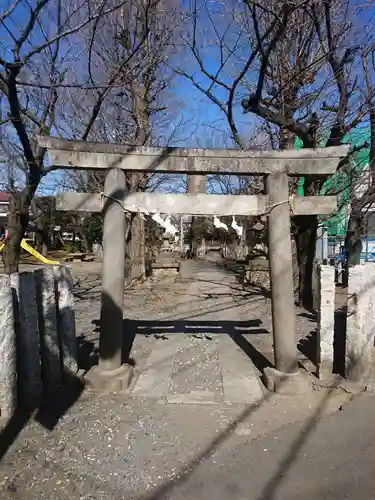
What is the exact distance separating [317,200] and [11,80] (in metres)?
4.72

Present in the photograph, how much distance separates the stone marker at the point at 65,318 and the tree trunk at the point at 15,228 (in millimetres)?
3369

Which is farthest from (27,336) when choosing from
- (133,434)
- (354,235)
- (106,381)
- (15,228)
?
(354,235)

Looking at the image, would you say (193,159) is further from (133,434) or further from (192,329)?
(192,329)

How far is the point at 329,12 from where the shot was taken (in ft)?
25.5

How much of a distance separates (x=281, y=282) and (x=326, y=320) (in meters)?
0.83

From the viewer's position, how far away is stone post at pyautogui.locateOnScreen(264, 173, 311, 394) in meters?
5.33

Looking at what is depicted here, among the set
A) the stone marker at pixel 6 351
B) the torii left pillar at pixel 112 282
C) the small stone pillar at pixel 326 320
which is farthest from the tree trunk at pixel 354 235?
the stone marker at pixel 6 351

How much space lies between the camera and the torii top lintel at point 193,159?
5.33 meters

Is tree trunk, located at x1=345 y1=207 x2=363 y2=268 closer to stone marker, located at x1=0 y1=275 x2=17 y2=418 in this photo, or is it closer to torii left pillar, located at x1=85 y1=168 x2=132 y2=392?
torii left pillar, located at x1=85 y1=168 x2=132 y2=392

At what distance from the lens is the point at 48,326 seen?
4.97 meters

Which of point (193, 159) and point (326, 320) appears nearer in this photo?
point (193, 159)

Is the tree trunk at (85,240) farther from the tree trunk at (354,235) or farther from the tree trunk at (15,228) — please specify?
the tree trunk at (15,228)

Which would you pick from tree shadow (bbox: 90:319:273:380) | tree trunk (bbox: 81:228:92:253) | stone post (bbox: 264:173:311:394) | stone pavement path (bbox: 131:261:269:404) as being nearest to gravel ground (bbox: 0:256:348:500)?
stone pavement path (bbox: 131:261:269:404)

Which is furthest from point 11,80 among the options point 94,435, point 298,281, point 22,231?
point 298,281
